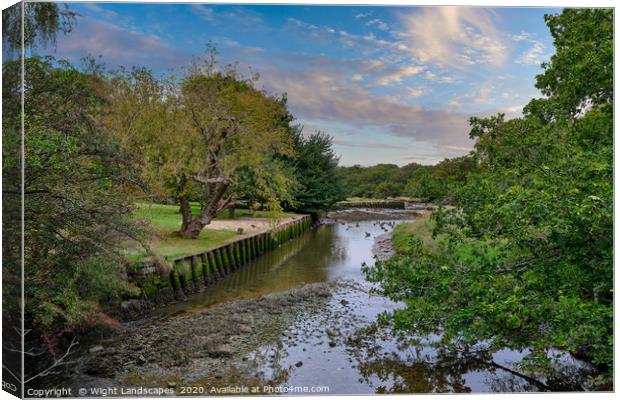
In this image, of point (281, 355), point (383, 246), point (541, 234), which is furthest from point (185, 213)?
point (541, 234)

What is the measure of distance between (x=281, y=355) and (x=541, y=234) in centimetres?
403

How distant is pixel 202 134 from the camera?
579 inches

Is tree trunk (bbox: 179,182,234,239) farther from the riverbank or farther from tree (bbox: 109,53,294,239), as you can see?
the riverbank

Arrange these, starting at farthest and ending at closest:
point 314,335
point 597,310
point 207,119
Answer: point 207,119, point 314,335, point 597,310

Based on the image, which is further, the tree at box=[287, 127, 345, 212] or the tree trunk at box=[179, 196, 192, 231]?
the tree at box=[287, 127, 345, 212]

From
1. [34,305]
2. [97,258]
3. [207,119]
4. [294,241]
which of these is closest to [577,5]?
[97,258]

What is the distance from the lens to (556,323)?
209 inches

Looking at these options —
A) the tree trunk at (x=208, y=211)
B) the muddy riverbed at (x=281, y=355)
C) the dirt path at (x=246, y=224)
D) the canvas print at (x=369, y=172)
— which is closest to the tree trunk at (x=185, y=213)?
the tree trunk at (x=208, y=211)

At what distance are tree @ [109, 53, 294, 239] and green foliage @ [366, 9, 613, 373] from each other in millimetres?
5556

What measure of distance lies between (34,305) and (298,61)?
4.68m

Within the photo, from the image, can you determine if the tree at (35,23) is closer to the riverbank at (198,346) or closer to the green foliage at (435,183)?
the riverbank at (198,346)

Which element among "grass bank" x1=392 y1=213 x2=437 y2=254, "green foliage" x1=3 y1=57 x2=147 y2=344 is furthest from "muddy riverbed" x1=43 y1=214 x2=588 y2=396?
"grass bank" x1=392 y1=213 x2=437 y2=254

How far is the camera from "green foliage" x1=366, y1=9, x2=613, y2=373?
5254mm

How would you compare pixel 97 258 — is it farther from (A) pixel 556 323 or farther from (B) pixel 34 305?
(A) pixel 556 323
